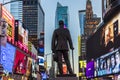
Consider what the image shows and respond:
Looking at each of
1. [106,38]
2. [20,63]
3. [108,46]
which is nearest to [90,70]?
[20,63]

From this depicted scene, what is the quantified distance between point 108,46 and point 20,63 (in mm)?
22630

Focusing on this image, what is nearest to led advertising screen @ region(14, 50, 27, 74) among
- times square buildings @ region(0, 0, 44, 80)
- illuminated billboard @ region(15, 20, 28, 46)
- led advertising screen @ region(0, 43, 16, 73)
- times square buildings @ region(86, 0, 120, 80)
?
times square buildings @ region(0, 0, 44, 80)

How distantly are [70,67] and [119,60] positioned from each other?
59116 mm

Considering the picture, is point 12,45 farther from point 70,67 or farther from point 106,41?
point 70,67

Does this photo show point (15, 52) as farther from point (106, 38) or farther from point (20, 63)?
point (106, 38)

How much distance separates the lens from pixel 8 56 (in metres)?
96.6

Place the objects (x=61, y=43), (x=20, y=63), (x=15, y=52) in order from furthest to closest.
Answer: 1. (x=20, y=63)
2. (x=15, y=52)
3. (x=61, y=43)

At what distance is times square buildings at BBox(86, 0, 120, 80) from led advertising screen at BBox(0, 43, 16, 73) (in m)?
17.4

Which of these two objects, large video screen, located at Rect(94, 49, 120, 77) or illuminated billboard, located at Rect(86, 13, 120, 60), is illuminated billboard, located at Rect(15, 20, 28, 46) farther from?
large video screen, located at Rect(94, 49, 120, 77)

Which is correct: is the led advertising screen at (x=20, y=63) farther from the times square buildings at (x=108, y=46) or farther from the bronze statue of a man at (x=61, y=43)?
the bronze statue of a man at (x=61, y=43)

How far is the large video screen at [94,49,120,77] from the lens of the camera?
295ft

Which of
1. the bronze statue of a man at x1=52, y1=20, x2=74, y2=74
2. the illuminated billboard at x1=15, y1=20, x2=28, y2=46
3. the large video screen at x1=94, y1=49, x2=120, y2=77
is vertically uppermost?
the illuminated billboard at x1=15, y1=20, x2=28, y2=46

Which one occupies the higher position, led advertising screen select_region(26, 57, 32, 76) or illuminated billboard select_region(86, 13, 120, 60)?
illuminated billboard select_region(86, 13, 120, 60)

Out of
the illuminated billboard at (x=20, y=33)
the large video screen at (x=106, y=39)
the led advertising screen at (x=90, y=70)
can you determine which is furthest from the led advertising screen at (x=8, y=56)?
the led advertising screen at (x=90, y=70)
